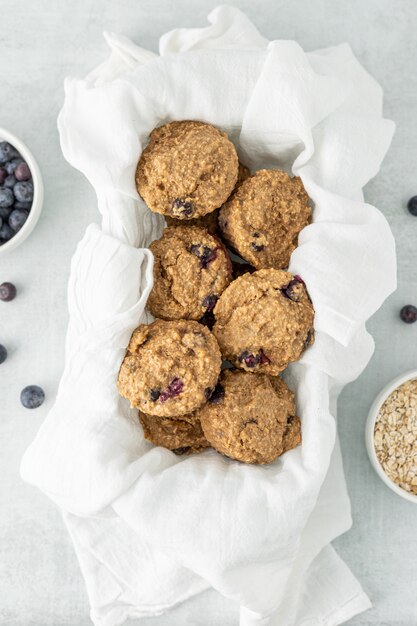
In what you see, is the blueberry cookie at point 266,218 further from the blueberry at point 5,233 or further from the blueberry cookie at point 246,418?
the blueberry at point 5,233

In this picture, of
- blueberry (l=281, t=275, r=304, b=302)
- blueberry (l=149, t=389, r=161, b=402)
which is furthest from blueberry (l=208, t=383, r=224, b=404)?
blueberry (l=281, t=275, r=304, b=302)

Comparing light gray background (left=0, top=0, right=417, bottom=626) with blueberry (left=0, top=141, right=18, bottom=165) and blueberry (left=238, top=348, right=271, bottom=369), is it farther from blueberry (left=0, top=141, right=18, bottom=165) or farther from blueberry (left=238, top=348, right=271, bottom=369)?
blueberry (left=238, top=348, right=271, bottom=369)

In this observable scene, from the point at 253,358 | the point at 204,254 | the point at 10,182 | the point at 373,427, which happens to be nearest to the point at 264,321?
the point at 253,358

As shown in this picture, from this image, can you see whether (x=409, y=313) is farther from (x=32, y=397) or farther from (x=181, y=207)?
(x=32, y=397)

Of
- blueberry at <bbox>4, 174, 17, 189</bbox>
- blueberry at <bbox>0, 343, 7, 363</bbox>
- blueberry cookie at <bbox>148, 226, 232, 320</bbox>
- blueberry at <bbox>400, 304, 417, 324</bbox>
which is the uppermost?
blueberry at <bbox>4, 174, 17, 189</bbox>

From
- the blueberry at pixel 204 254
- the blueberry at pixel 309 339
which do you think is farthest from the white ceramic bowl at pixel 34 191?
the blueberry at pixel 309 339

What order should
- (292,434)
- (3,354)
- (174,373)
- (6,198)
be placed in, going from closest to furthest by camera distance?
1. (174,373)
2. (292,434)
3. (6,198)
4. (3,354)
